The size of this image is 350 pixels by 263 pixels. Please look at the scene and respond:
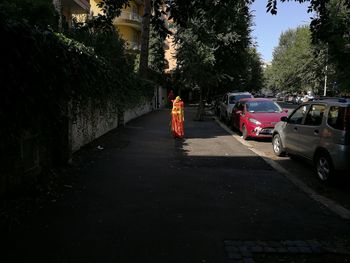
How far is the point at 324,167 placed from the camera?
8469mm

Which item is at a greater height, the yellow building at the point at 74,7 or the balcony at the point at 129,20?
the balcony at the point at 129,20

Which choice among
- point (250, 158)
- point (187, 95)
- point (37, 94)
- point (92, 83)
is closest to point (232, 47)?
point (250, 158)

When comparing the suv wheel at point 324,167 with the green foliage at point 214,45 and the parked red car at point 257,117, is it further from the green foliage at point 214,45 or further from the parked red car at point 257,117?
the parked red car at point 257,117

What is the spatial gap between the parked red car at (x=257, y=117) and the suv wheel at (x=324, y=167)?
20.0 feet

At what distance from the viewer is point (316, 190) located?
26.1 feet

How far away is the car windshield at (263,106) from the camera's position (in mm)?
16494

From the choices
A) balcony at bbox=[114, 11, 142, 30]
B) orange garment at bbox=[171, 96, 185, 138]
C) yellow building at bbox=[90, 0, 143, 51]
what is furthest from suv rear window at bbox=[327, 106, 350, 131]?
balcony at bbox=[114, 11, 142, 30]

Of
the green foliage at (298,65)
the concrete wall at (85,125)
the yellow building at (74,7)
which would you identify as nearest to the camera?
the concrete wall at (85,125)

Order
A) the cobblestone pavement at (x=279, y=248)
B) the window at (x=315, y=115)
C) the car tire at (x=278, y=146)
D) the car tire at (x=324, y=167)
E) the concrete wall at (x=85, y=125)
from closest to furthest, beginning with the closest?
1. the cobblestone pavement at (x=279, y=248)
2. the car tire at (x=324, y=167)
3. the window at (x=315, y=115)
4. the concrete wall at (x=85, y=125)
5. the car tire at (x=278, y=146)

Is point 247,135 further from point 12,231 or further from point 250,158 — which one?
point 12,231

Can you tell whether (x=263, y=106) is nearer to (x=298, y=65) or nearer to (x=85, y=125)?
(x=85, y=125)

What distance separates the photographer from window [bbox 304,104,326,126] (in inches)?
352

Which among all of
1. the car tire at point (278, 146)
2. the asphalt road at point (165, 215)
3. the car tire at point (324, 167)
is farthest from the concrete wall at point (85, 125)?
the car tire at point (324, 167)

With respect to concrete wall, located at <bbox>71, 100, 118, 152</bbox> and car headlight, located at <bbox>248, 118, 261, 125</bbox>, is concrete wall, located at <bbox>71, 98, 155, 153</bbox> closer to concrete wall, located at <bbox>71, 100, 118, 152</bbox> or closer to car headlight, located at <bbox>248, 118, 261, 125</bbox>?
concrete wall, located at <bbox>71, 100, 118, 152</bbox>
